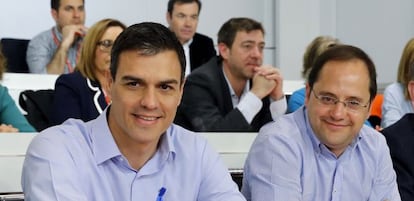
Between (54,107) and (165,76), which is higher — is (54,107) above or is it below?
below

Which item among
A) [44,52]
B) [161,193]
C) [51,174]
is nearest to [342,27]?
[44,52]

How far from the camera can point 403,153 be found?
2.37m

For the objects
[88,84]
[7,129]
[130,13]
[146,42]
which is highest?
[146,42]

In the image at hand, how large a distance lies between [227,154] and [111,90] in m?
0.81

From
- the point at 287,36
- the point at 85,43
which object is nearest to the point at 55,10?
the point at 85,43

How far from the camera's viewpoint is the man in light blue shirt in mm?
1583

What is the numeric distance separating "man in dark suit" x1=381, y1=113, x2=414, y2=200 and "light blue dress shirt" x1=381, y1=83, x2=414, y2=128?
3.79ft

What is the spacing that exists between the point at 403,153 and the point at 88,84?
131 centimetres

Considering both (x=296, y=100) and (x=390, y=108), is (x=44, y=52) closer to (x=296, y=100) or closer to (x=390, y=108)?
(x=296, y=100)

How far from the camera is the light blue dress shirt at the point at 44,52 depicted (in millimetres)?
4409

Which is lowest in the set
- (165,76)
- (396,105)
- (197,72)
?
(396,105)

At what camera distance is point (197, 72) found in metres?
Answer: 3.32

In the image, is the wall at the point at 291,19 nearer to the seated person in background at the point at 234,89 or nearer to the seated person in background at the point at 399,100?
the seated person in background at the point at 399,100

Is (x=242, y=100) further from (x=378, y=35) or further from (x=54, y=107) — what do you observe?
(x=378, y=35)
